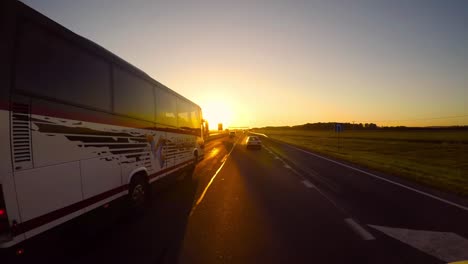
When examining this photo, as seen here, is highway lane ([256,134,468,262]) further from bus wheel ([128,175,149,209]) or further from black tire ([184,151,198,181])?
black tire ([184,151,198,181])

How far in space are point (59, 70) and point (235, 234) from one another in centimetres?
413

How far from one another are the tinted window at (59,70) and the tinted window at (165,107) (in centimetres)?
328

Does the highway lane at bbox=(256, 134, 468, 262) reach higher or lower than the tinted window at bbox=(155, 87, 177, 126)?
lower

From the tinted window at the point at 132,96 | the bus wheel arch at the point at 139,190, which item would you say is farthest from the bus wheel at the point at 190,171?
the tinted window at the point at 132,96

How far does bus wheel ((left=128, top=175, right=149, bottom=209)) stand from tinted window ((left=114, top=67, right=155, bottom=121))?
1.59 m

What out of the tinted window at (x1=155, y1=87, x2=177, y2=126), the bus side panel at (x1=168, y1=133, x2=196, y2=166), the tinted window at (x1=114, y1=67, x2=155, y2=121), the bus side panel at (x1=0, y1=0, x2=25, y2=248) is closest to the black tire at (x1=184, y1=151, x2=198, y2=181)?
the bus side panel at (x1=168, y1=133, x2=196, y2=166)

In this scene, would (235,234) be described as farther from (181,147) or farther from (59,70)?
(181,147)

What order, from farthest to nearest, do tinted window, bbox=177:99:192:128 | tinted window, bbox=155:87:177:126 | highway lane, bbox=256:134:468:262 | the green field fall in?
the green field
tinted window, bbox=177:99:192:128
tinted window, bbox=155:87:177:126
highway lane, bbox=256:134:468:262

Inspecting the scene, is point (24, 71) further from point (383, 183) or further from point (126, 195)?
point (383, 183)

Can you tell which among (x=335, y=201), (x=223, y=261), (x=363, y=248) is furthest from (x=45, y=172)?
(x=335, y=201)

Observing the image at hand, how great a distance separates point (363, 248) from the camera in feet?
17.2

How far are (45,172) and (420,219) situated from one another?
746cm

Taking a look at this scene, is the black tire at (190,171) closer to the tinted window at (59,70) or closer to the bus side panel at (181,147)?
the bus side panel at (181,147)

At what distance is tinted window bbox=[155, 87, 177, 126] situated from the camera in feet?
30.8
